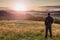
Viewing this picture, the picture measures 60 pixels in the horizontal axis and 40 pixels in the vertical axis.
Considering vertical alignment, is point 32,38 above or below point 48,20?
below

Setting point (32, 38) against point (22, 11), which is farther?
point (22, 11)

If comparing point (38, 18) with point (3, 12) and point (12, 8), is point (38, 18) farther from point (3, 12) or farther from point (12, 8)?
point (12, 8)

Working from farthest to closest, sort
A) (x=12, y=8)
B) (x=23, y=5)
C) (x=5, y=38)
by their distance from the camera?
(x=12, y=8)
(x=23, y=5)
(x=5, y=38)

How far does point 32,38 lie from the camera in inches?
750

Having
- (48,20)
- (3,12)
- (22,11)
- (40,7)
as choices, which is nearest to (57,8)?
(40,7)

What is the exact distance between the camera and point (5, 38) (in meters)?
19.0

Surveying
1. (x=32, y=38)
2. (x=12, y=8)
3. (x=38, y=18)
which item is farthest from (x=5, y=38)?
(x=12, y=8)

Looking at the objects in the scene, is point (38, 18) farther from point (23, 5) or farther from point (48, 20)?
point (48, 20)

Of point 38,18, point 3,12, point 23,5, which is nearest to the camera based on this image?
point 38,18

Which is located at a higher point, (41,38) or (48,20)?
(48,20)

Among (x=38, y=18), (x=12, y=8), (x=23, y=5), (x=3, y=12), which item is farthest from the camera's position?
(x=12, y=8)

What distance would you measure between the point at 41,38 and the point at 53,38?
2.93 feet

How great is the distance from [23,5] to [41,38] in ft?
192

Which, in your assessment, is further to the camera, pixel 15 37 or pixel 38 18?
pixel 38 18
